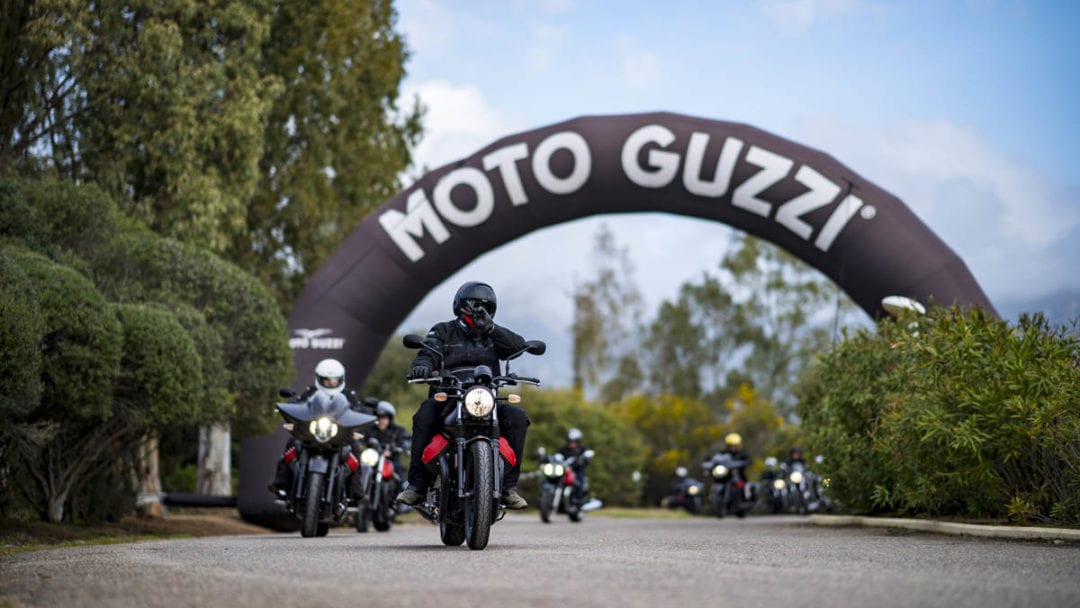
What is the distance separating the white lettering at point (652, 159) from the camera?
19.7m

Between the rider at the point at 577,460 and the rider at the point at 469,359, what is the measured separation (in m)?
13.6

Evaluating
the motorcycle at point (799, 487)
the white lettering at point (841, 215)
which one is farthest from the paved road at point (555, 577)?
the motorcycle at point (799, 487)

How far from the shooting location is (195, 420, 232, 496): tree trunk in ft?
80.6

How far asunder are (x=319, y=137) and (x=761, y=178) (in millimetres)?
10048

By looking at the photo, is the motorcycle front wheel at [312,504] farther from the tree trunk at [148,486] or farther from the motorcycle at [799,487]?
the motorcycle at [799,487]

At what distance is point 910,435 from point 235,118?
12163 mm

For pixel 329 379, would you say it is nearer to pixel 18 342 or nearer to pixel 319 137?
pixel 18 342

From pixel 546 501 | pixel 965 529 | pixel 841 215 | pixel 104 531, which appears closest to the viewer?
pixel 965 529

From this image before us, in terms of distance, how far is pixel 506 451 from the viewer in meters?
9.69

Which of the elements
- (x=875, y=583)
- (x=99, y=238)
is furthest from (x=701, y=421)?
(x=875, y=583)

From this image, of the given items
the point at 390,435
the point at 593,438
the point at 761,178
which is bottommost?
the point at 390,435

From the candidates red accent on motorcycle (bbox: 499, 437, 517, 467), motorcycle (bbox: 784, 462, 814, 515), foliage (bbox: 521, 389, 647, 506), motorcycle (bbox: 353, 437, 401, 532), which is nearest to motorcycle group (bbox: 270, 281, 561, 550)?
red accent on motorcycle (bbox: 499, 437, 517, 467)

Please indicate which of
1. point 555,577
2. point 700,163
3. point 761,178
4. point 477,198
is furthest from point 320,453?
point 761,178

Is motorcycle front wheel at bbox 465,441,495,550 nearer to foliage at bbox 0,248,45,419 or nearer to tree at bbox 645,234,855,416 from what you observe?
foliage at bbox 0,248,45,419
